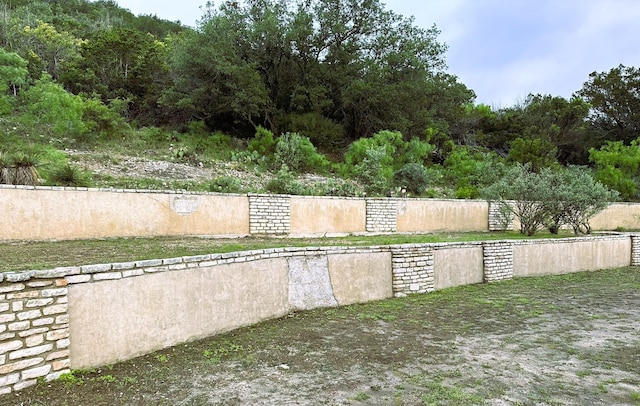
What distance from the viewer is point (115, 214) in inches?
314

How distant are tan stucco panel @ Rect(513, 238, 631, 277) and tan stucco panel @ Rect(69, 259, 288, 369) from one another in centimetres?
617

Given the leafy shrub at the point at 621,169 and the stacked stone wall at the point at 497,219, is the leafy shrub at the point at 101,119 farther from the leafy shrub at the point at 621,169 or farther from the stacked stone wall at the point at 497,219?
the leafy shrub at the point at 621,169

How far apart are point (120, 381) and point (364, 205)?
8.87m

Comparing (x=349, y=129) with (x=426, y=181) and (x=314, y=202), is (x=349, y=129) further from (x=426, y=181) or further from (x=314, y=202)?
(x=314, y=202)

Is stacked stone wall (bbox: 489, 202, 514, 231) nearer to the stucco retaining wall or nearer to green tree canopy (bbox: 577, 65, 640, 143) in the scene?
the stucco retaining wall

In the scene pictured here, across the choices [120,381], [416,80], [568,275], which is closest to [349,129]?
[416,80]

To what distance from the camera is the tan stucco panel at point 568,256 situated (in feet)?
31.2

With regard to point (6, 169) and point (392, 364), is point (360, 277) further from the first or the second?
point (6, 169)

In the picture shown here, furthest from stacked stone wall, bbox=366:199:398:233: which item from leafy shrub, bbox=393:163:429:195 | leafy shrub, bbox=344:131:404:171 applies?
leafy shrub, bbox=344:131:404:171

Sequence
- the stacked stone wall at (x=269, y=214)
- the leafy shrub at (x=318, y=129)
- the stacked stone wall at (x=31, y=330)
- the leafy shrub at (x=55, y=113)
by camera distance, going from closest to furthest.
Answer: the stacked stone wall at (x=31, y=330)
the stacked stone wall at (x=269, y=214)
the leafy shrub at (x=55, y=113)
the leafy shrub at (x=318, y=129)

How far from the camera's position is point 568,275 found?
391 inches

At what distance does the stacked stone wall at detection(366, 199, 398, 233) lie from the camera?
11992mm

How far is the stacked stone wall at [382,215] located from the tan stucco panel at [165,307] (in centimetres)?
648

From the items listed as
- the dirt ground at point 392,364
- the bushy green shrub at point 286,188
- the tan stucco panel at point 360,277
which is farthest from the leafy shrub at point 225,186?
the dirt ground at point 392,364
